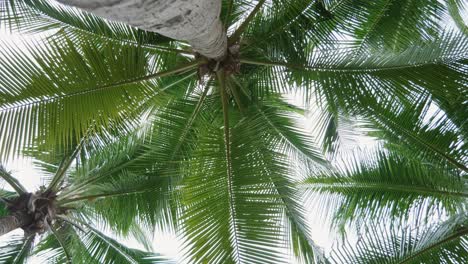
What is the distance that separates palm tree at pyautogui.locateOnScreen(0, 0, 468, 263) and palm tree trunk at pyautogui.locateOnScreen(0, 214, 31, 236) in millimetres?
70

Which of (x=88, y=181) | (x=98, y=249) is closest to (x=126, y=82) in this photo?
(x=88, y=181)

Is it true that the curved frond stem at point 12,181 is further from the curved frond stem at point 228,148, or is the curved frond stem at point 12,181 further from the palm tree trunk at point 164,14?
the palm tree trunk at point 164,14

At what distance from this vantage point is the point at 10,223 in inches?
261

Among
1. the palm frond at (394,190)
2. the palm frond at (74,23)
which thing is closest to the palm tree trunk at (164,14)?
the palm frond at (74,23)

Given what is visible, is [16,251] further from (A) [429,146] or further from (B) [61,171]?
(A) [429,146]

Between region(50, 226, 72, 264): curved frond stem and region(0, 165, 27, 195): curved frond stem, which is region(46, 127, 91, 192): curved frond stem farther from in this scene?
region(50, 226, 72, 264): curved frond stem

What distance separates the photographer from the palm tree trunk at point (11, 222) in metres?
6.39

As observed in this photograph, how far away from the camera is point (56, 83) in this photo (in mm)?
4688

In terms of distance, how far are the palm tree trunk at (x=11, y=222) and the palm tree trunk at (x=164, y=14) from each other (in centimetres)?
407

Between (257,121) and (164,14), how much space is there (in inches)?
143

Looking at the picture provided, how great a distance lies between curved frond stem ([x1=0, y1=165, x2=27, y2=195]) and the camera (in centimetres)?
732

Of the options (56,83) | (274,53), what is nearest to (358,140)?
(274,53)

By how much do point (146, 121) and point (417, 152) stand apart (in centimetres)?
308

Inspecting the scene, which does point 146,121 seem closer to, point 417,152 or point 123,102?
point 123,102
